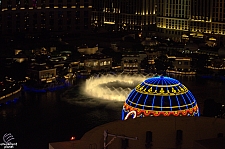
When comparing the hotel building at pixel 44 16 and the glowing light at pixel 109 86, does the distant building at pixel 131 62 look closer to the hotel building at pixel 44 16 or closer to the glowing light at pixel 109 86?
Answer: the glowing light at pixel 109 86

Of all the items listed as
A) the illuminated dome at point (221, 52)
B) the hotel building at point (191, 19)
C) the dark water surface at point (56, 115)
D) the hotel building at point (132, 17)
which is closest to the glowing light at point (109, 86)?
the dark water surface at point (56, 115)

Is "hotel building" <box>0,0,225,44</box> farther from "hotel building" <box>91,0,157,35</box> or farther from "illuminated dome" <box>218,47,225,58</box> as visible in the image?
"illuminated dome" <box>218,47,225,58</box>

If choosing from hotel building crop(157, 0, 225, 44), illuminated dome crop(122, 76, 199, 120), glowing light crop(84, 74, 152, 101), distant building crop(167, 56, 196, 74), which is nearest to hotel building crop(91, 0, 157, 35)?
hotel building crop(157, 0, 225, 44)

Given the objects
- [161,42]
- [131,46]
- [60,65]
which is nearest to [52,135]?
[60,65]

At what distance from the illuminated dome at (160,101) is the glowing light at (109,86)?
12210mm

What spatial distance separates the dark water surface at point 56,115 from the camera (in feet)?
93.4

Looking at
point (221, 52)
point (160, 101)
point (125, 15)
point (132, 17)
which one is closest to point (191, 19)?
point (132, 17)

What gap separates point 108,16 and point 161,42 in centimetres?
1616

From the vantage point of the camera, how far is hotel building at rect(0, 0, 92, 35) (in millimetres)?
65312

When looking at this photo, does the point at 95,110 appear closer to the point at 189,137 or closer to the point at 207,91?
the point at 207,91

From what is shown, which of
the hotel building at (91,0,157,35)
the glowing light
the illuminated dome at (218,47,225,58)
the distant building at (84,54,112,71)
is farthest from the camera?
the hotel building at (91,0,157,35)

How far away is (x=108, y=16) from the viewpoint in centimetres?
7606

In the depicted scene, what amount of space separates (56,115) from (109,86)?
905 cm

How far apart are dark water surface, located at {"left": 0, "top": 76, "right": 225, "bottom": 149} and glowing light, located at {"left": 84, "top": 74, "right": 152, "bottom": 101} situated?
3.26 feet
